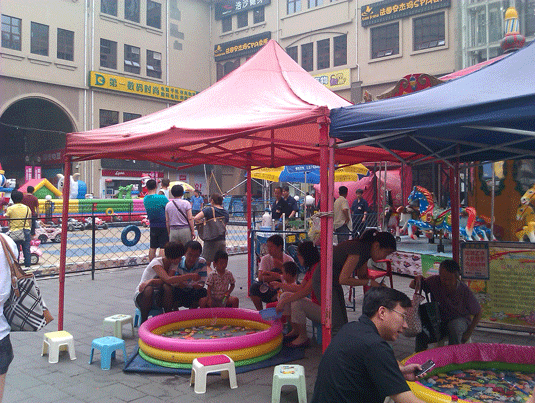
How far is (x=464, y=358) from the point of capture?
481cm

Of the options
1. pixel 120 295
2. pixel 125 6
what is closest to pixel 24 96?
pixel 125 6

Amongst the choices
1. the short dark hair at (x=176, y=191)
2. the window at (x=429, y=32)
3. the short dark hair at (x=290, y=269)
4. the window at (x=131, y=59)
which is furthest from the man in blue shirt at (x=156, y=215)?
the window at (x=131, y=59)

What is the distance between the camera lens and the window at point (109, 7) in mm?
31375

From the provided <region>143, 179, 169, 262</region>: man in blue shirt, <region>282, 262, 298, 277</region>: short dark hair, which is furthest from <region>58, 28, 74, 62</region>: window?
<region>282, 262, 298, 277</region>: short dark hair

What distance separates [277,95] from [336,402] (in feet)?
13.1

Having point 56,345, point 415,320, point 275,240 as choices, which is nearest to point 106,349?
point 56,345

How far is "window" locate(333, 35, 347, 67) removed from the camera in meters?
30.3

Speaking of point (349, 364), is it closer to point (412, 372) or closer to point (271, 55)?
point (412, 372)

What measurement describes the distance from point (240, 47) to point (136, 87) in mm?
8322

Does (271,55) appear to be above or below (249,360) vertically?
above

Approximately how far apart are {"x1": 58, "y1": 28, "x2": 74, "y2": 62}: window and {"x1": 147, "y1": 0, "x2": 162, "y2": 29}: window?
6434mm

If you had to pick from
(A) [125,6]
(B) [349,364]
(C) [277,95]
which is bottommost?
(B) [349,364]

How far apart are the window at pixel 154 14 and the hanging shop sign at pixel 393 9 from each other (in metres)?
14.8

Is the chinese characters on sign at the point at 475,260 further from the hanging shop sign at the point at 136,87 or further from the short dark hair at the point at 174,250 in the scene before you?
the hanging shop sign at the point at 136,87
